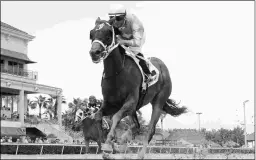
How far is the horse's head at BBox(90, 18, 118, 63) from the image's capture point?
25.0 ft

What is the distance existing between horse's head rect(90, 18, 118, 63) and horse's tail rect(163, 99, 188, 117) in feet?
11.7

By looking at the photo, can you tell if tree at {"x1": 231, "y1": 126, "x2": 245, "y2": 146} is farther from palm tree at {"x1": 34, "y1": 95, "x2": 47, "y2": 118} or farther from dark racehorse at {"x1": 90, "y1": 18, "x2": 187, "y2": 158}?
dark racehorse at {"x1": 90, "y1": 18, "x2": 187, "y2": 158}

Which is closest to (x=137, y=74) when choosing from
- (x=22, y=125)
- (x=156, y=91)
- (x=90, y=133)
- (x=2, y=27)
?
(x=156, y=91)

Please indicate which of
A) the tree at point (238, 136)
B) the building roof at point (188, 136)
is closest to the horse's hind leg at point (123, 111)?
the building roof at point (188, 136)

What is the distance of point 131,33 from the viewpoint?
931 cm

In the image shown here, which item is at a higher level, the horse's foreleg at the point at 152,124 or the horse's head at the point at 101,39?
the horse's head at the point at 101,39

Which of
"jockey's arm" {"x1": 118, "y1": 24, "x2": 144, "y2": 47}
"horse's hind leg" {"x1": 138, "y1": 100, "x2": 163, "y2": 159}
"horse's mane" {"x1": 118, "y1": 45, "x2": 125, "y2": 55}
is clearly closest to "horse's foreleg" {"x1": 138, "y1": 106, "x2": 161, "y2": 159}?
"horse's hind leg" {"x1": 138, "y1": 100, "x2": 163, "y2": 159}

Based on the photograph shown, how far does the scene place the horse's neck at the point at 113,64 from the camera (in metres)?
8.34

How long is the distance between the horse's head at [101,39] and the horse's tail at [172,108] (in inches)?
141

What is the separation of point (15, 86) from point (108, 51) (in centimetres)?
3802

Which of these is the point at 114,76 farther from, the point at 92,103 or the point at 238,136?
the point at 238,136

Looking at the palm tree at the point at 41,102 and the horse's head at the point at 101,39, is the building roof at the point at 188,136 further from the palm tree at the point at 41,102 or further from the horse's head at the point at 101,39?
the horse's head at the point at 101,39

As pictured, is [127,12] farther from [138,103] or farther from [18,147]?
[18,147]

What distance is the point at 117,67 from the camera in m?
8.45
